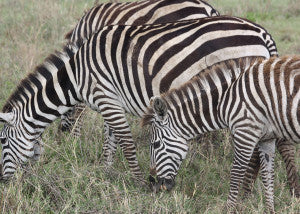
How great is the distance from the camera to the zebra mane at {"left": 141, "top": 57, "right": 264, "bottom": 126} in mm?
5262

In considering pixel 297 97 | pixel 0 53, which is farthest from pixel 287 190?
pixel 0 53

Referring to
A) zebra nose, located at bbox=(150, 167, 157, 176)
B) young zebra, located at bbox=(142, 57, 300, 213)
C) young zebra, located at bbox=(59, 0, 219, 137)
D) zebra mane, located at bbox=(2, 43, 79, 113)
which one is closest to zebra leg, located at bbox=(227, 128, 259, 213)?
young zebra, located at bbox=(142, 57, 300, 213)

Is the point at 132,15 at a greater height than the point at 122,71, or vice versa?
the point at 132,15

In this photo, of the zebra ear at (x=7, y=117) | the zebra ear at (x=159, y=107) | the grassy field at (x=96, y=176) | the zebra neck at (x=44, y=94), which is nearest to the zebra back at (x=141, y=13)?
the zebra neck at (x=44, y=94)

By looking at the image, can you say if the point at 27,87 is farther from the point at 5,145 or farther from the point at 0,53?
the point at 0,53

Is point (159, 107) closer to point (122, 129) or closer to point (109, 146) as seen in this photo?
point (122, 129)

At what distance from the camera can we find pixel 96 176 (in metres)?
5.55

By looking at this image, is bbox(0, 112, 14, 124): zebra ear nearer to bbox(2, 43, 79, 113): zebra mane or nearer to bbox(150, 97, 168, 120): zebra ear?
bbox(2, 43, 79, 113): zebra mane

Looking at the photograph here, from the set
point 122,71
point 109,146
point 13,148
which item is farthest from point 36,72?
point 109,146

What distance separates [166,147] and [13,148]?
1.85 meters

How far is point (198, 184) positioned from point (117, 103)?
136 centimetres

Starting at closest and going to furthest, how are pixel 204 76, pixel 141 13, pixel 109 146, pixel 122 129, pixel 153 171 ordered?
pixel 204 76 → pixel 153 171 → pixel 122 129 → pixel 109 146 → pixel 141 13

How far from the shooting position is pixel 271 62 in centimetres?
509

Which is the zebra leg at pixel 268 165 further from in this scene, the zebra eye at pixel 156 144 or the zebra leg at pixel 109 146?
the zebra leg at pixel 109 146
